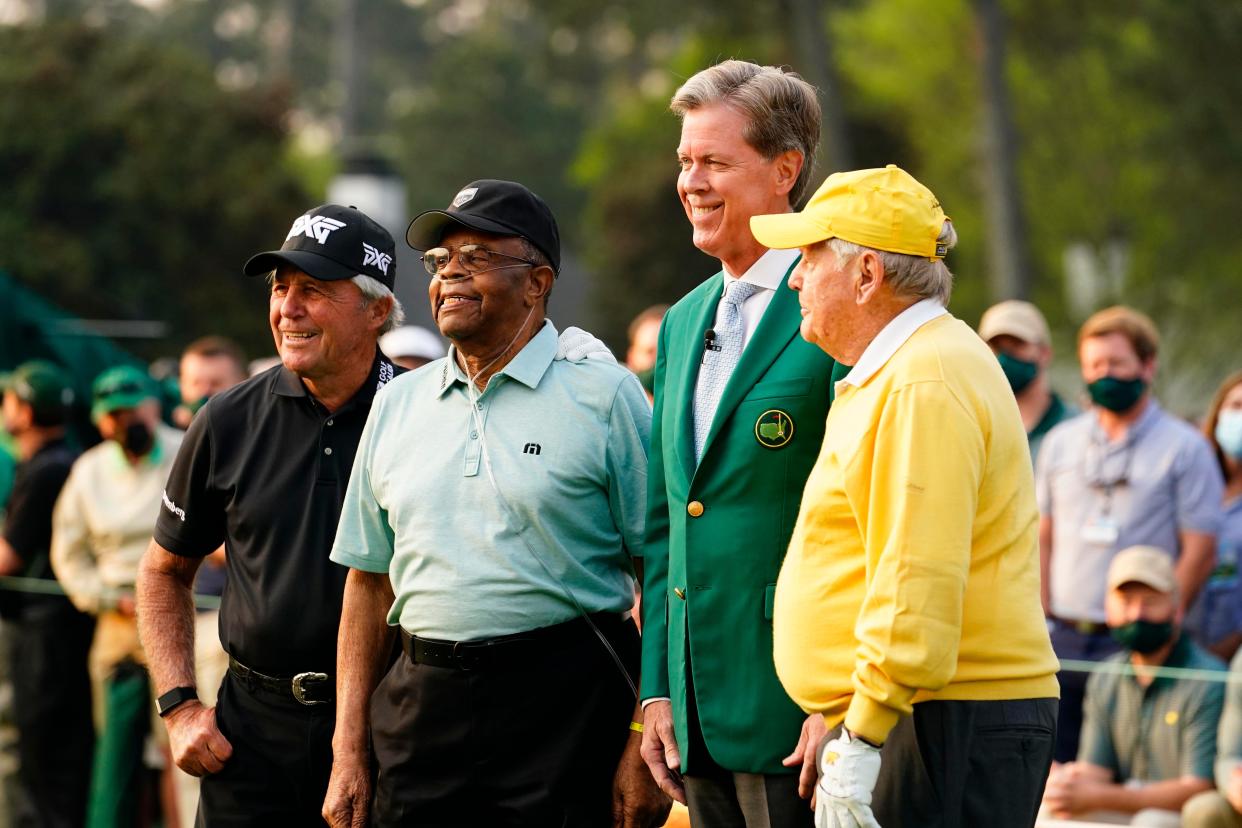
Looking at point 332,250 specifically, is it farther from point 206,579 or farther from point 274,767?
point 206,579

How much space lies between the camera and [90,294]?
27984 mm

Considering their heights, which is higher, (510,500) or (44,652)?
(510,500)

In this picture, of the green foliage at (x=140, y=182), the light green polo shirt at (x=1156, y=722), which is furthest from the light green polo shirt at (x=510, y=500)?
the green foliage at (x=140, y=182)

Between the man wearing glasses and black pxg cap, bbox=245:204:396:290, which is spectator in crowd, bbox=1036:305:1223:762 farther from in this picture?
black pxg cap, bbox=245:204:396:290

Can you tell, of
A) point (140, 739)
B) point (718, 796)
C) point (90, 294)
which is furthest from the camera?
point (90, 294)

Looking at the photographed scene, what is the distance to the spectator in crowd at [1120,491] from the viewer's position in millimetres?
7195

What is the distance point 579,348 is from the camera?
14.2 feet

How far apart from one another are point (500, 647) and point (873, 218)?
4.31 ft

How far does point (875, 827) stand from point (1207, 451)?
4391 millimetres

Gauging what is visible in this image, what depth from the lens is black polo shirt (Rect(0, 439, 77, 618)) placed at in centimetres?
850

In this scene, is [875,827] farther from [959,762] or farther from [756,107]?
[756,107]

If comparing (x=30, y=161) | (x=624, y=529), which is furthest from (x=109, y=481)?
(x=30, y=161)

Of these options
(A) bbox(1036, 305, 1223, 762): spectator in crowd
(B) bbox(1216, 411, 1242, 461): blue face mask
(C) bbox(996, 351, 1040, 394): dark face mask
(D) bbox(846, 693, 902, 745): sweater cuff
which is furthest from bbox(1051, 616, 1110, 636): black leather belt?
(D) bbox(846, 693, 902, 745): sweater cuff

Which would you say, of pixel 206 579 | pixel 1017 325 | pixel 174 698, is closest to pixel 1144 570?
pixel 1017 325
